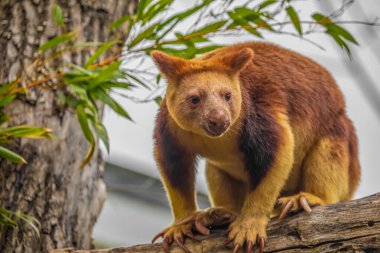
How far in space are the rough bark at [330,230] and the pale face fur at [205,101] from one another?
519mm

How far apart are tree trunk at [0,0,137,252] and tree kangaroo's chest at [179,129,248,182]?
793mm

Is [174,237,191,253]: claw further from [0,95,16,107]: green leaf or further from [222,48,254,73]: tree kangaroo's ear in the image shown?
[0,95,16,107]: green leaf

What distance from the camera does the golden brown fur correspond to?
3.13m

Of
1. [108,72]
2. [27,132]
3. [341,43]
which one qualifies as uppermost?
[341,43]

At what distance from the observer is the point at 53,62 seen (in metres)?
3.76

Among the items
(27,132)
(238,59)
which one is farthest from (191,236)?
(27,132)

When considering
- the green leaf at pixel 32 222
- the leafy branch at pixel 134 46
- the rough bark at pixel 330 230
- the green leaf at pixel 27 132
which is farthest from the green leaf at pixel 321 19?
the green leaf at pixel 32 222

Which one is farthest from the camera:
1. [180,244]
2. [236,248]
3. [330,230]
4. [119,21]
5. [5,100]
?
[119,21]

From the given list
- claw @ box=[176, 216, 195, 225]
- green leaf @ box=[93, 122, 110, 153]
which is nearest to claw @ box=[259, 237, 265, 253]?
claw @ box=[176, 216, 195, 225]

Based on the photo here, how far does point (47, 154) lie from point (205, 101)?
1.03 m

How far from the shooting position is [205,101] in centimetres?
311

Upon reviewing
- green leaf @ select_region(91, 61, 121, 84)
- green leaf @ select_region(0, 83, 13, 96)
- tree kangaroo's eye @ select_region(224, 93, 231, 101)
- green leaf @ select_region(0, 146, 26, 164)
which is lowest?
green leaf @ select_region(0, 146, 26, 164)

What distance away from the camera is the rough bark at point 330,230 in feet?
9.10

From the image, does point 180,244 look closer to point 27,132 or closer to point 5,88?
point 27,132
